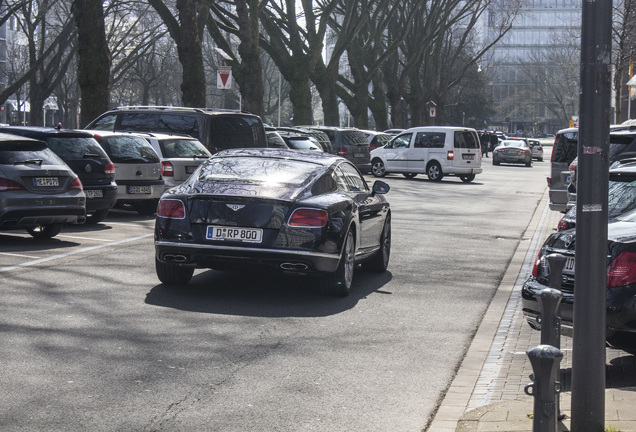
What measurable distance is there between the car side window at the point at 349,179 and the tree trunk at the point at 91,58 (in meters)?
14.8

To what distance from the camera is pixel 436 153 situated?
117ft

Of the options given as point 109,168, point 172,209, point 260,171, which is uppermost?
point 260,171

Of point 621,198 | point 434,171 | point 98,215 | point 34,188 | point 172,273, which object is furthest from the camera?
point 434,171

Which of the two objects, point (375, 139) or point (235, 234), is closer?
point (235, 234)

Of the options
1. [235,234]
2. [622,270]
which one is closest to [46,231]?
[235,234]

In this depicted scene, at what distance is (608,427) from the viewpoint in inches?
204

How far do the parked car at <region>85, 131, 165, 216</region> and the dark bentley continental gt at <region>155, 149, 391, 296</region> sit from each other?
7534 mm

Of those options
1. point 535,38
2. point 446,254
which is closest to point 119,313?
point 446,254

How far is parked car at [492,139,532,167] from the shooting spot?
5459 centimetres

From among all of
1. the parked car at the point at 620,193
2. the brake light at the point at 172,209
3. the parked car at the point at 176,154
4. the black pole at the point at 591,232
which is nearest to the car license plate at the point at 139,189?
the parked car at the point at 176,154

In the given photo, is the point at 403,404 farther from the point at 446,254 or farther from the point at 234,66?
the point at 234,66

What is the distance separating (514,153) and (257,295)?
46.1 meters

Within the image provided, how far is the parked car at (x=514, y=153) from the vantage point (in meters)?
54.6

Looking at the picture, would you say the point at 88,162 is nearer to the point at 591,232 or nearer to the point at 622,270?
the point at 622,270
